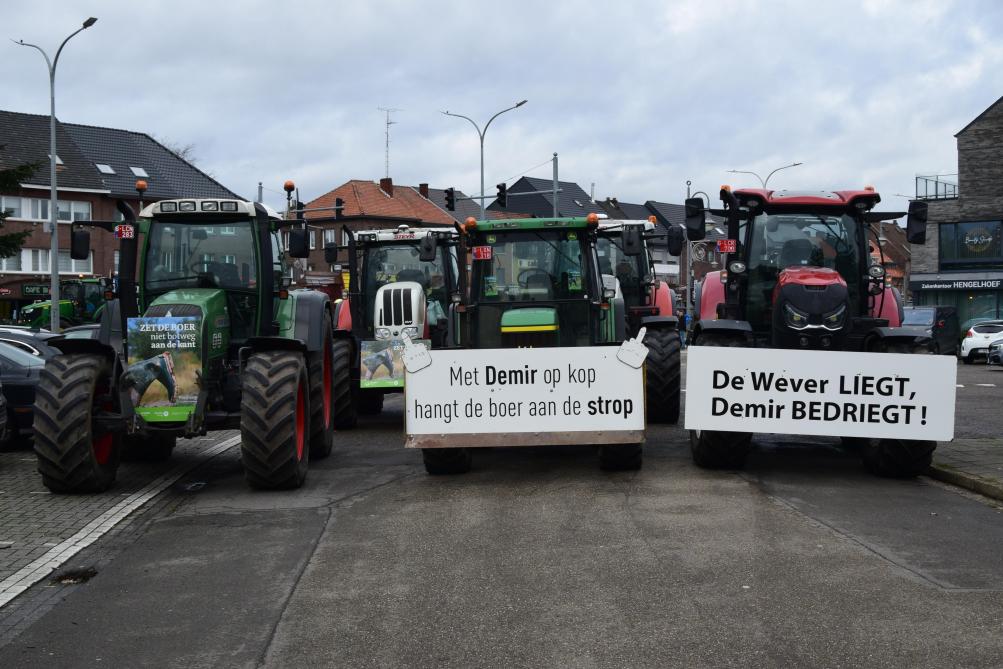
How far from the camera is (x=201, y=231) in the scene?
38.1 feet

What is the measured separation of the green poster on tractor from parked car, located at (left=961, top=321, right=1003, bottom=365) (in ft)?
100

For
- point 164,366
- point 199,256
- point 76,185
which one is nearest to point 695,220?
point 199,256

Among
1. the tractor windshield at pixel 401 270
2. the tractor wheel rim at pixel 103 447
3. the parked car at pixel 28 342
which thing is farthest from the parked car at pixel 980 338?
the tractor wheel rim at pixel 103 447

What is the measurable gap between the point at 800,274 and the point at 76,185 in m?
52.3

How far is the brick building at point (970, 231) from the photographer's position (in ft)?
181

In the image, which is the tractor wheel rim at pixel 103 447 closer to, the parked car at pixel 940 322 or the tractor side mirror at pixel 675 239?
the tractor side mirror at pixel 675 239

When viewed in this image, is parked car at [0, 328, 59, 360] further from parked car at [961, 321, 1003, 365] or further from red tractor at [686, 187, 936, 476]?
parked car at [961, 321, 1003, 365]

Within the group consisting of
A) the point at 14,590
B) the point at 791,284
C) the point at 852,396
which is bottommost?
the point at 14,590

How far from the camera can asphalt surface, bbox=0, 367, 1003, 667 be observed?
5633 millimetres

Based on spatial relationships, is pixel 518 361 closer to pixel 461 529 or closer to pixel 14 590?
pixel 461 529

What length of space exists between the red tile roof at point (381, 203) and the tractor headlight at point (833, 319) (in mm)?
72311

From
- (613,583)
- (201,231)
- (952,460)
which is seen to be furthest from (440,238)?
(613,583)

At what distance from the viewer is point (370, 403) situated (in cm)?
1769

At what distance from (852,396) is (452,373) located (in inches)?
145
